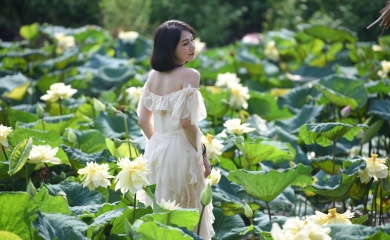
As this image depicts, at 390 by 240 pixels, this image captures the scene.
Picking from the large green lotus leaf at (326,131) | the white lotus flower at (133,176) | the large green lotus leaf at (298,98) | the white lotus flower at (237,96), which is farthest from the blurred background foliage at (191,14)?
the white lotus flower at (133,176)

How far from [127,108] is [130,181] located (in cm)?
211

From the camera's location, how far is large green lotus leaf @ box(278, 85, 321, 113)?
5539mm

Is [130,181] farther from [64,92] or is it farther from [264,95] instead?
[264,95]

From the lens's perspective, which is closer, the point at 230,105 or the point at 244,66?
the point at 230,105

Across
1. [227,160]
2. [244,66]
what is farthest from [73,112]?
[244,66]

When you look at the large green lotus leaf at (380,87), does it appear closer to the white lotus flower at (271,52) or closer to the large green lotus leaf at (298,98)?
the large green lotus leaf at (298,98)

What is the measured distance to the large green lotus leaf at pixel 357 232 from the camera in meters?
2.41

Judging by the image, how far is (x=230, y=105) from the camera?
16.4 ft

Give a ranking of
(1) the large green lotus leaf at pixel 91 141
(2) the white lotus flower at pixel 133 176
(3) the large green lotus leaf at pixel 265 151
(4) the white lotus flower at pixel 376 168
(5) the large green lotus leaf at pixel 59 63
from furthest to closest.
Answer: (5) the large green lotus leaf at pixel 59 63, (1) the large green lotus leaf at pixel 91 141, (3) the large green lotus leaf at pixel 265 151, (4) the white lotus flower at pixel 376 168, (2) the white lotus flower at pixel 133 176

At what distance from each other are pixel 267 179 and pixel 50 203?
35.1 inches

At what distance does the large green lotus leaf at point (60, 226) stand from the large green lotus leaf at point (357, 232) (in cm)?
83

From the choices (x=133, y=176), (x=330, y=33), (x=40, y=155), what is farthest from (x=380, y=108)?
(x=330, y=33)

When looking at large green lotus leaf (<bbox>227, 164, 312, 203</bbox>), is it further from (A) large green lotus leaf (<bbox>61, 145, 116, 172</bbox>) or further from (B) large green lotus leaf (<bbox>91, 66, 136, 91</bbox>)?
(B) large green lotus leaf (<bbox>91, 66, 136, 91</bbox>)

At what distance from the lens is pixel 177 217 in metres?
2.76
